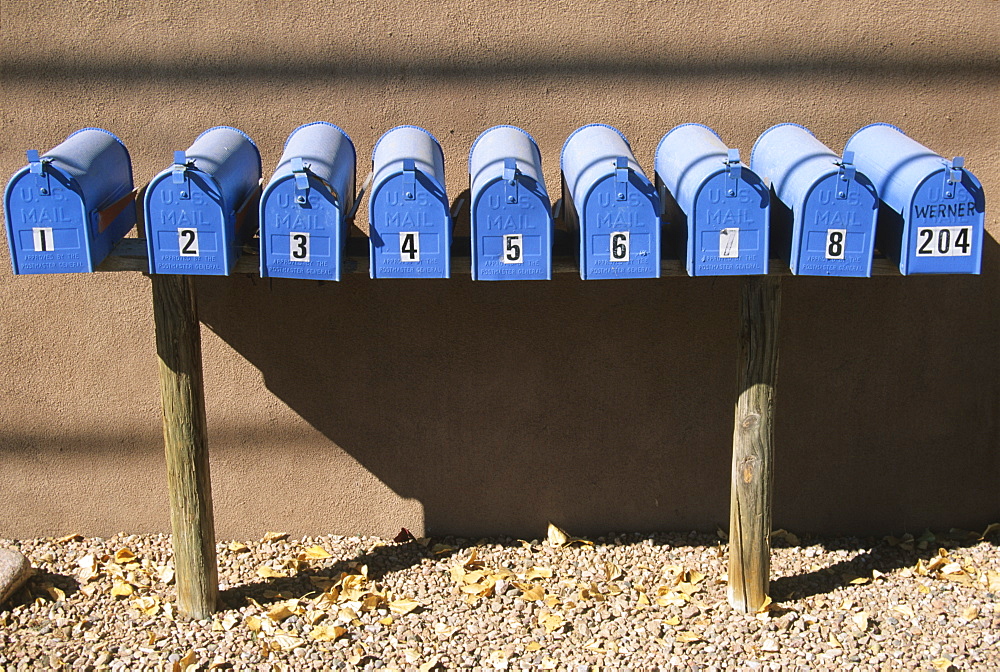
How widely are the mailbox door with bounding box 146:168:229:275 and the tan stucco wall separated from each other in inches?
40.4

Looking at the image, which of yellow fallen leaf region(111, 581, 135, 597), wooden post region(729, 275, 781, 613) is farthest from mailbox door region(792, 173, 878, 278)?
yellow fallen leaf region(111, 581, 135, 597)

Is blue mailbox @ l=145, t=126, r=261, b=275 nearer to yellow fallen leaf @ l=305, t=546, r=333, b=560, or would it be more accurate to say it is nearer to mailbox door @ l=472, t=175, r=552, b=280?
mailbox door @ l=472, t=175, r=552, b=280

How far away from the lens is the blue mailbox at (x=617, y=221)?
3209mm

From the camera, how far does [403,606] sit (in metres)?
4.09

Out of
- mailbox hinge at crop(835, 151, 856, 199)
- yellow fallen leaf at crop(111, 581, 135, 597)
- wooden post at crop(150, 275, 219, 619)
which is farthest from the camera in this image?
yellow fallen leaf at crop(111, 581, 135, 597)

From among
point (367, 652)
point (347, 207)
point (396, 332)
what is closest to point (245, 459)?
point (396, 332)

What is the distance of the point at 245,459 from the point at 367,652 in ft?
4.23

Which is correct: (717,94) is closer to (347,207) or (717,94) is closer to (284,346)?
(347,207)

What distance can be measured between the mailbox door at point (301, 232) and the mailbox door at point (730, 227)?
1.23 metres

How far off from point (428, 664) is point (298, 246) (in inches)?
67.1

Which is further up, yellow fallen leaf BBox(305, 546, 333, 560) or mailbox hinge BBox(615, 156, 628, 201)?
mailbox hinge BBox(615, 156, 628, 201)

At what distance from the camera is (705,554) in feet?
14.8

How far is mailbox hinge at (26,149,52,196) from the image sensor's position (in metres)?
3.18

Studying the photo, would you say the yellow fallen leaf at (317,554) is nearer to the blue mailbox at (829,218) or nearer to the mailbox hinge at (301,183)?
the mailbox hinge at (301,183)
